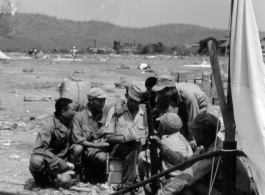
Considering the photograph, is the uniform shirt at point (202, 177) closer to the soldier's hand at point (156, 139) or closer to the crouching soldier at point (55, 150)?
the soldier's hand at point (156, 139)

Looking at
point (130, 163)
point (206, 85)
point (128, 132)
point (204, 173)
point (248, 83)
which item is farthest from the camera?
point (206, 85)

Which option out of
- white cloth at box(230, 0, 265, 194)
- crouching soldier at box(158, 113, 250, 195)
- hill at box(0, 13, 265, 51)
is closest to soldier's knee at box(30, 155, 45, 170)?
crouching soldier at box(158, 113, 250, 195)

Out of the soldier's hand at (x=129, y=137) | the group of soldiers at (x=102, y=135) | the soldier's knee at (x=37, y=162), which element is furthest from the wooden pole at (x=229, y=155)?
the soldier's knee at (x=37, y=162)

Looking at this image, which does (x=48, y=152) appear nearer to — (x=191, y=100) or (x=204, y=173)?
(x=191, y=100)

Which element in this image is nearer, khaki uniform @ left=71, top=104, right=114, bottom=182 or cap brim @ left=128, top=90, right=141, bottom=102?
cap brim @ left=128, top=90, right=141, bottom=102

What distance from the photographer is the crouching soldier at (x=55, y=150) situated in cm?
598

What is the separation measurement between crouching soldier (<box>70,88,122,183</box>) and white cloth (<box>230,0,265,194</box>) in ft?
8.60

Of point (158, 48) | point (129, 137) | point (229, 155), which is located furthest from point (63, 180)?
point (158, 48)

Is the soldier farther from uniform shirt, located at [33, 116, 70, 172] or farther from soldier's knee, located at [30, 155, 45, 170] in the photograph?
soldier's knee, located at [30, 155, 45, 170]

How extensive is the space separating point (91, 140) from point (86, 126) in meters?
0.19

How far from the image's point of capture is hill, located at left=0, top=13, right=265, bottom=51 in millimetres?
86812

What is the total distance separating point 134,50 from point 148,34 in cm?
3848

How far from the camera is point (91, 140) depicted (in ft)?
20.8

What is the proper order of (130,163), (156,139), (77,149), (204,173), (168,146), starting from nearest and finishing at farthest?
(204,173) → (156,139) → (168,146) → (130,163) → (77,149)
